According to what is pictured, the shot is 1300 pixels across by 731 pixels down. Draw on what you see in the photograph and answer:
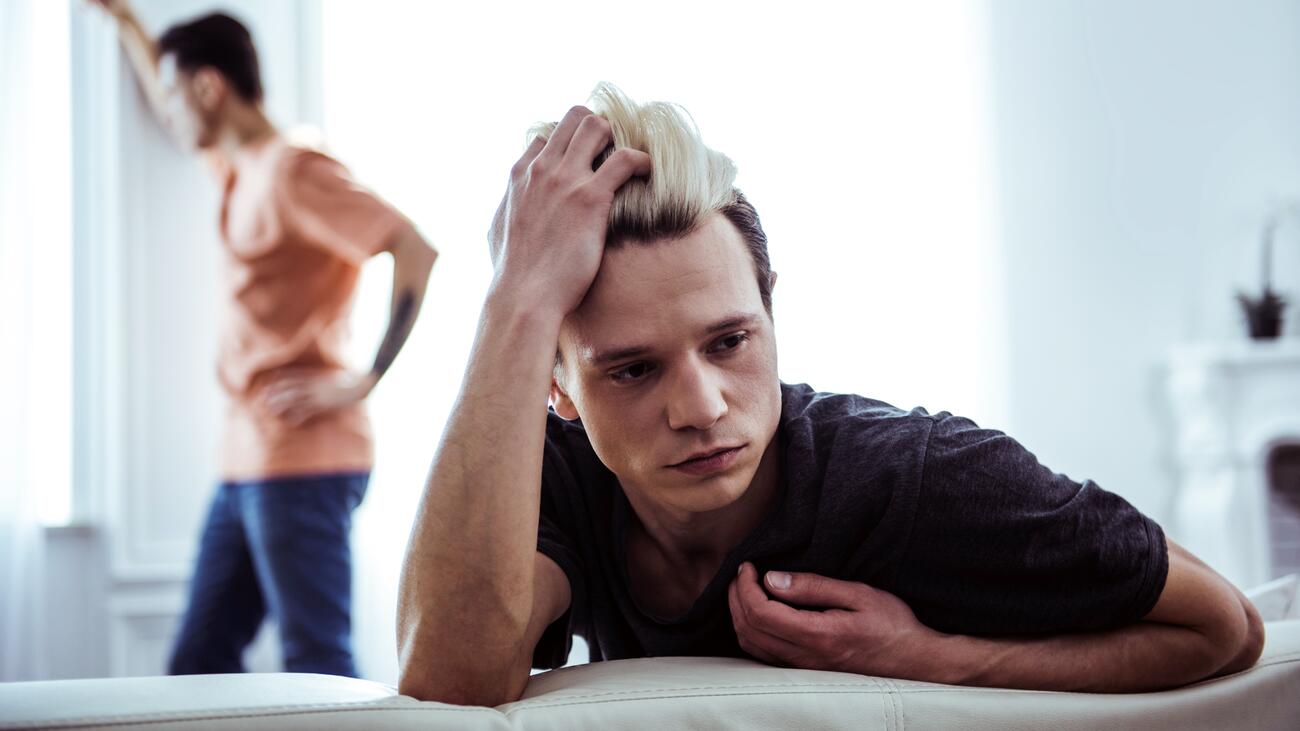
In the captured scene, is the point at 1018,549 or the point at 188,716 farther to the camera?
the point at 1018,549

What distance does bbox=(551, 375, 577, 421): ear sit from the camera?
1.13 metres

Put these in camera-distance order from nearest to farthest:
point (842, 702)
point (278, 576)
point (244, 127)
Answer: point (842, 702), point (278, 576), point (244, 127)

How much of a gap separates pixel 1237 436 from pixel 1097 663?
3.25 m

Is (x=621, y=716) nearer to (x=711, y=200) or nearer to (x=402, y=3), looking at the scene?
(x=711, y=200)

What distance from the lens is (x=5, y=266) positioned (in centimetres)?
323

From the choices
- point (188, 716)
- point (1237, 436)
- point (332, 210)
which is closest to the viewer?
point (188, 716)

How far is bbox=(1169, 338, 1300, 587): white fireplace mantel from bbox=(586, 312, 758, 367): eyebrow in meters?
3.20

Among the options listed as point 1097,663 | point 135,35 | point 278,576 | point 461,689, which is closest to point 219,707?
point 461,689

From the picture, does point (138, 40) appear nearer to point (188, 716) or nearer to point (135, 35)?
point (135, 35)

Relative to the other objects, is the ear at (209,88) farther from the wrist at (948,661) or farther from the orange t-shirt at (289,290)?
the wrist at (948,661)

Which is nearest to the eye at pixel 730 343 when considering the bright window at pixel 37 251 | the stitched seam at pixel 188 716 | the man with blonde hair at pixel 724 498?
the man with blonde hair at pixel 724 498

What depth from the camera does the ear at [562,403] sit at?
113cm

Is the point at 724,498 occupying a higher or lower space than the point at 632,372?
lower

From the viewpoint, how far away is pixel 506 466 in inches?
35.6
